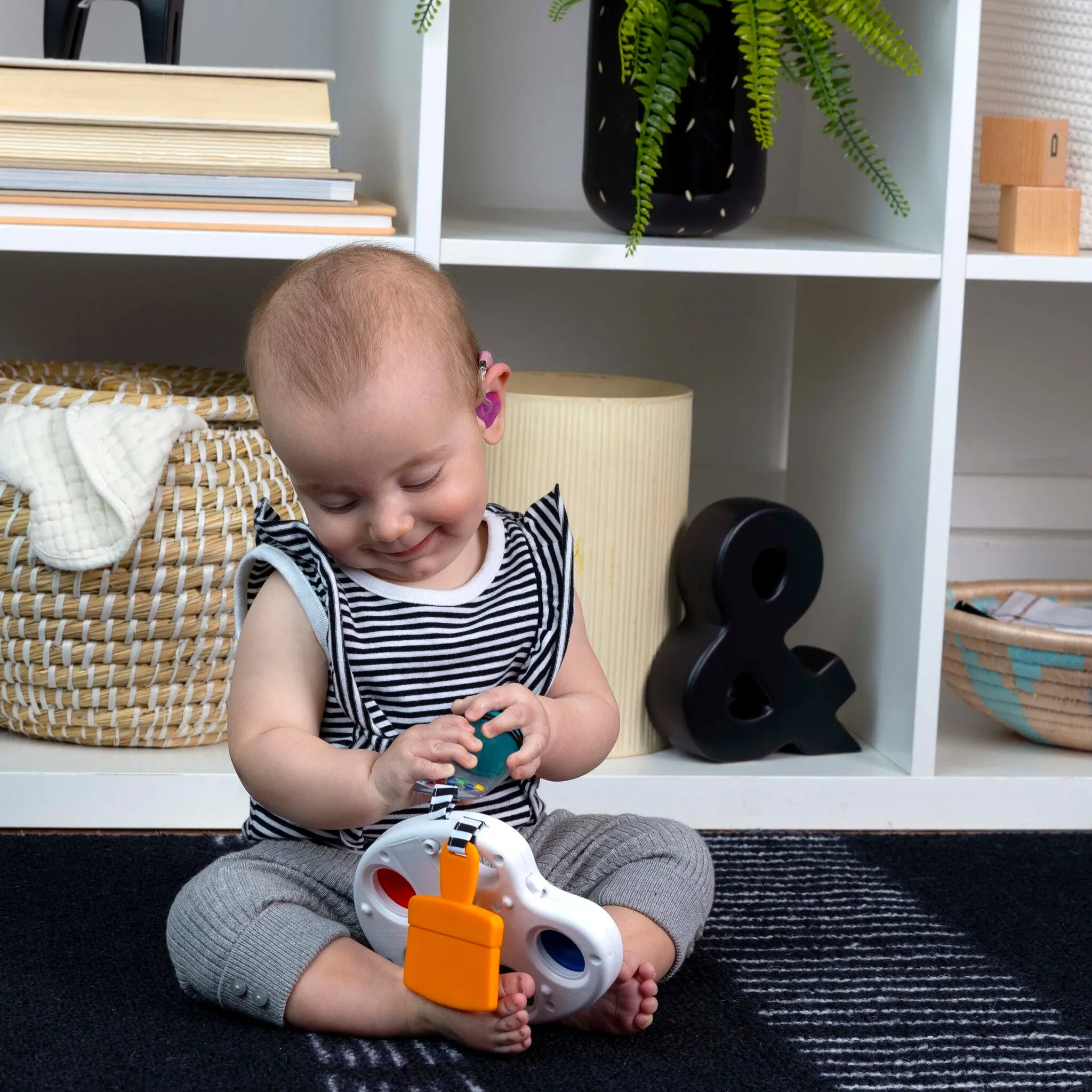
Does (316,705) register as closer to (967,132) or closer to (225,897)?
(225,897)

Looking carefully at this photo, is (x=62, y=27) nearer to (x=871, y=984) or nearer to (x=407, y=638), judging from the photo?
(x=407, y=638)

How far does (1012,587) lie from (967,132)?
1.63 ft

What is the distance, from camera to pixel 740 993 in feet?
3.01

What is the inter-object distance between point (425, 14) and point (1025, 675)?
0.74 metres

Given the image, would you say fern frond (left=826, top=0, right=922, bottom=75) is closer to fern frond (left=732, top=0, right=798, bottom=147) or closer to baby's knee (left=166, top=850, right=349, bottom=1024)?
fern frond (left=732, top=0, right=798, bottom=147)

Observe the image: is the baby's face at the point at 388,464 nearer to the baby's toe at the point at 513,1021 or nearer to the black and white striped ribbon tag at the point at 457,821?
the black and white striped ribbon tag at the point at 457,821

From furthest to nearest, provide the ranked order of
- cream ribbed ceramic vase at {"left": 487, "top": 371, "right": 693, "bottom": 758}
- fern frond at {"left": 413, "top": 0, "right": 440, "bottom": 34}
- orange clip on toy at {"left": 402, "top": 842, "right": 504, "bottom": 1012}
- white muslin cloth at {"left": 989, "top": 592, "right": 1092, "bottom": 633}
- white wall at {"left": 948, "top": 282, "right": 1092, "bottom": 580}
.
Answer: white wall at {"left": 948, "top": 282, "right": 1092, "bottom": 580}, white muslin cloth at {"left": 989, "top": 592, "right": 1092, "bottom": 633}, cream ribbed ceramic vase at {"left": 487, "top": 371, "right": 693, "bottom": 758}, fern frond at {"left": 413, "top": 0, "right": 440, "bottom": 34}, orange clip on toy at {"left": 402, "top": 842, "right": 504, "bottom": 1012}

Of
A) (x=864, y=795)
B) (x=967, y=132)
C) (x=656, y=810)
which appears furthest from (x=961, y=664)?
(x=967, y=132)

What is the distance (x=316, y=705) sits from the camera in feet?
2.94

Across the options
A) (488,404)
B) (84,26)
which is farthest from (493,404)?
(84,26)

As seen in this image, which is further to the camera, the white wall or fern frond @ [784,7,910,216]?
the white wall

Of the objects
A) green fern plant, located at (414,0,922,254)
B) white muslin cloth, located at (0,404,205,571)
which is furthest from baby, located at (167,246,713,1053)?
green fern plant, located at (414,0,922,254)

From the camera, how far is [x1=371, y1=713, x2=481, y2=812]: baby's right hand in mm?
786

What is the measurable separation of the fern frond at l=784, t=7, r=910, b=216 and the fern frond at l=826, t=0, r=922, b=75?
3 cm
